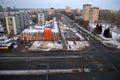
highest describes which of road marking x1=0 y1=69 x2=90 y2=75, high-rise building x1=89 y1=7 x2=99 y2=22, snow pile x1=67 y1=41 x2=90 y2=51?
high-rise building x1=89 y1=7 x2=99 y2=22

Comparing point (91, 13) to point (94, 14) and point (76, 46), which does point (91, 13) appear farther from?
point (76, 46)

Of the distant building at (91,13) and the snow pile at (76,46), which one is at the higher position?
the distant building at (91,13)

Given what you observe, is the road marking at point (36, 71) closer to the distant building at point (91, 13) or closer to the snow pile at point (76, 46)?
the snow pile at point (76, 46)

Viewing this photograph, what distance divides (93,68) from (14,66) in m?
5.66

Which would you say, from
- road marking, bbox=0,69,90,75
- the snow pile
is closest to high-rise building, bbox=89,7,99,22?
the snow pile

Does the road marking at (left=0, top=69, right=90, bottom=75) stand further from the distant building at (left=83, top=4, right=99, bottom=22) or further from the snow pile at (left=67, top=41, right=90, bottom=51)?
the distant building at (left=83, top=4, right=99, bottom=22)

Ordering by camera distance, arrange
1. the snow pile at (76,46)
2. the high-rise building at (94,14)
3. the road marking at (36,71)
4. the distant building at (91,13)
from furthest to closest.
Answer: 1. the distant building at (91,13)
2. the high-rise building at (94,14)
3. the snow pile at (76,46)
4. the road marking at (36,71)

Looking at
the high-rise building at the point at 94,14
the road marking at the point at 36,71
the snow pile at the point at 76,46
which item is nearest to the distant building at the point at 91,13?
the high-rise building at the point at 94,14

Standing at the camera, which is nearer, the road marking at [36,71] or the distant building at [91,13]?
the road marking at [36,71]

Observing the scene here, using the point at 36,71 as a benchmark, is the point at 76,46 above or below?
above

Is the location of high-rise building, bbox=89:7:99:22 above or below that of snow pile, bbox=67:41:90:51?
above

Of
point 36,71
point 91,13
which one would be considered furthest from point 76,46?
point 91,13

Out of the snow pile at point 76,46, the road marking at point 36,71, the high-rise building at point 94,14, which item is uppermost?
the high-rise building at point 94,14

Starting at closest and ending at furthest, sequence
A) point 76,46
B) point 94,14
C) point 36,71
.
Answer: point 36,71 < point 76,46 < point 94,14
